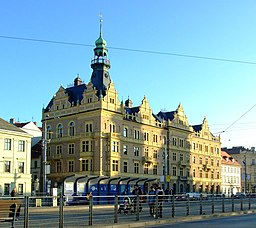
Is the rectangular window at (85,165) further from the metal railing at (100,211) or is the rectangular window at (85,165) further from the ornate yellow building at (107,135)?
the metal railing at (100,211)

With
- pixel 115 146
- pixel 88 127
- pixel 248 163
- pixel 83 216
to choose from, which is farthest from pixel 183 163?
pixel 83 216

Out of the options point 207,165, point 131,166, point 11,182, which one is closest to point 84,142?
point 131,166

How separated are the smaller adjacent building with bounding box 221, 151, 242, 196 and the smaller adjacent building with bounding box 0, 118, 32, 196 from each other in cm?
5885

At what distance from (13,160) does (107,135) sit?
50.4 ft

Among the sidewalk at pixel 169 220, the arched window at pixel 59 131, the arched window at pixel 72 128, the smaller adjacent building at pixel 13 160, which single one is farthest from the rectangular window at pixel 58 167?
the sidewalk at pixel 169 220

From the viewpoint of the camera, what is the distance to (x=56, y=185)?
73938 millimetres

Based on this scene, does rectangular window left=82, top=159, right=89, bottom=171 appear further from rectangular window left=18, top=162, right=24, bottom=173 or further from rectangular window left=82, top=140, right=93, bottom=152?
rectangular window left=18, top=162, right=24, bottom=173

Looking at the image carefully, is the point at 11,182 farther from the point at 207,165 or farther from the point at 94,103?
the point at 207,165

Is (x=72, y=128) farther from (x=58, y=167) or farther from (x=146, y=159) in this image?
(x=146, y=159)

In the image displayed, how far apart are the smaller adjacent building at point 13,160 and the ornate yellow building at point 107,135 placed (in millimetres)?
10122

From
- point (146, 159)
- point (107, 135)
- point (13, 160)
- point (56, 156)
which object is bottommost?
point (13, 160)

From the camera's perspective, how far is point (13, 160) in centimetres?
6334

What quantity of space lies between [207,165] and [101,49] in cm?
3618

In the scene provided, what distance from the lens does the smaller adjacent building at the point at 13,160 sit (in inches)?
2441
